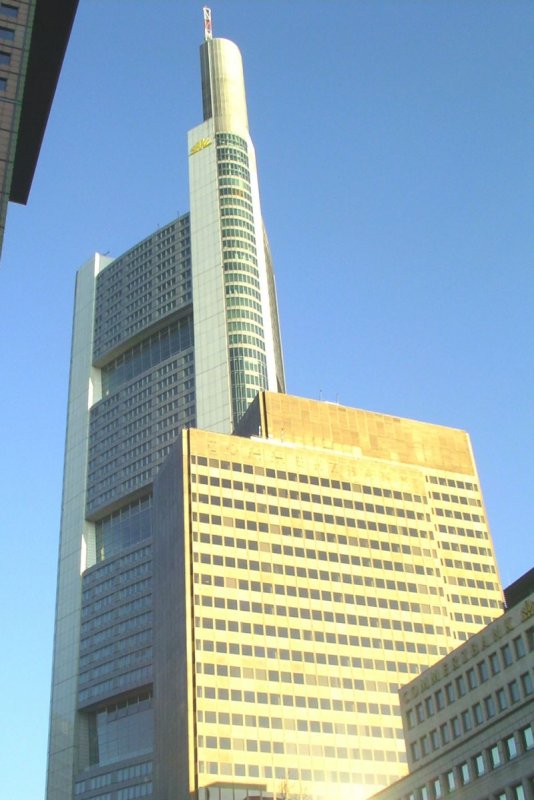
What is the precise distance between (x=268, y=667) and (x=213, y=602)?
11250 millimetres

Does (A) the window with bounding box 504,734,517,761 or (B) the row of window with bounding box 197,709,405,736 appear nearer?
(A) the window with bounding box 504,734,517,761

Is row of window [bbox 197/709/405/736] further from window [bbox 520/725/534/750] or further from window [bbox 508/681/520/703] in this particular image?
window [bbox 520/725/534/750]

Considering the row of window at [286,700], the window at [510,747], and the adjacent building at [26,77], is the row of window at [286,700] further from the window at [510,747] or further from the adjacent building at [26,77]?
the adjacent building at [26,77]

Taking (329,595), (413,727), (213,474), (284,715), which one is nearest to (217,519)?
(213,474)

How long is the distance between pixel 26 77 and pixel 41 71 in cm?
274

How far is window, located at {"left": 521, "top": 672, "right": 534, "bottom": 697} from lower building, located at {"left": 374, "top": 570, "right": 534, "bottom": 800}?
0.08m

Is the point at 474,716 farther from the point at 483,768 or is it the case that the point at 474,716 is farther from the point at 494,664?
the point at 494,664

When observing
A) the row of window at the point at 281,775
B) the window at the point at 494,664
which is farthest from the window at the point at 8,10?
the row of window at the point at 281,775

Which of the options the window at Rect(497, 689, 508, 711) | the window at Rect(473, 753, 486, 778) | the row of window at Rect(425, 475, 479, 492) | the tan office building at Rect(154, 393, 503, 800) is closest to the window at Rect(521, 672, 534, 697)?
the window at Rect(497, 689, 508, 711)

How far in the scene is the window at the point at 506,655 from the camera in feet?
256

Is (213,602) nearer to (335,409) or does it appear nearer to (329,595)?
(329,595)

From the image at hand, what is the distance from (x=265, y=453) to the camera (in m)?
153

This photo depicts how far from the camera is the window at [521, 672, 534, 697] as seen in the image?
74.3 meters

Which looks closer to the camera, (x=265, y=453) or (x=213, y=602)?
(x=213, y=602)
